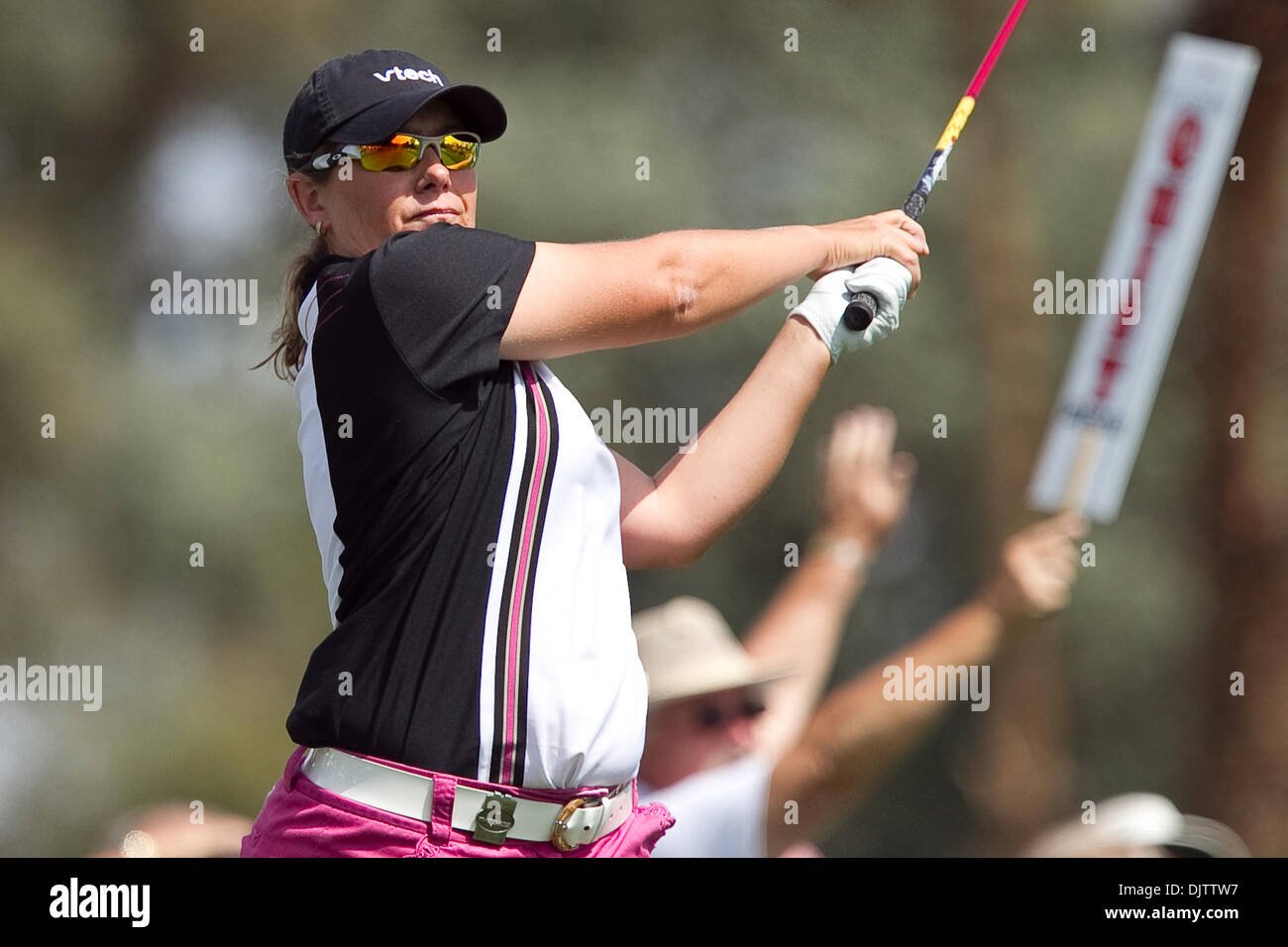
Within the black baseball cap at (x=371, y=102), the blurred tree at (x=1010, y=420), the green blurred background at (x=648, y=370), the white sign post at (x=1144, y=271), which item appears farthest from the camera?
the blurred tree at (x=1010, y=420)

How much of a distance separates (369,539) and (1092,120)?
34.1ft

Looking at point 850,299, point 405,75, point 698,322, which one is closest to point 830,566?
point 850,299

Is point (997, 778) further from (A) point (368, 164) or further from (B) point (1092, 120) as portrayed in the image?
(A) point (368, 164)

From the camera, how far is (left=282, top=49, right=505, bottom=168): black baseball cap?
3012 millimetres

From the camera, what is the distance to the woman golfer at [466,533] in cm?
272

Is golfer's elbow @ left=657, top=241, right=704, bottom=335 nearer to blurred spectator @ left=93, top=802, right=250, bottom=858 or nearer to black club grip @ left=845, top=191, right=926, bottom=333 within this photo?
black club grip @ left=845, top=191, right=926, bottom=333

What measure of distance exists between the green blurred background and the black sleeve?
8.29 metres

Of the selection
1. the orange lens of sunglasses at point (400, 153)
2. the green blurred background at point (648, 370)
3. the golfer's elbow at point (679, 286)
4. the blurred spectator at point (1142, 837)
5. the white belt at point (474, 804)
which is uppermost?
the green blurred background at point (648, 370)

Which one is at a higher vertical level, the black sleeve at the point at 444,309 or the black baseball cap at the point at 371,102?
the black baseball cap at the point at 371,102

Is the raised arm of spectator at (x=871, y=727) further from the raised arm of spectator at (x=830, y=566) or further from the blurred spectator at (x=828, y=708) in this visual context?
the raised arm of spectator at (x=830, y=566)

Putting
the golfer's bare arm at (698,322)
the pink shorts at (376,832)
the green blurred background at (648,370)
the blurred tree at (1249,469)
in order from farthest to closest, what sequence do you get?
1. the green blurred background at (648,370)
2. the blurred tree at (1249,469)
3. the golfer's bare arm at (698,322)
4. the pink shorts at (376,832)

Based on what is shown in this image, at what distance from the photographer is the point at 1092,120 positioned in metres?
12.2

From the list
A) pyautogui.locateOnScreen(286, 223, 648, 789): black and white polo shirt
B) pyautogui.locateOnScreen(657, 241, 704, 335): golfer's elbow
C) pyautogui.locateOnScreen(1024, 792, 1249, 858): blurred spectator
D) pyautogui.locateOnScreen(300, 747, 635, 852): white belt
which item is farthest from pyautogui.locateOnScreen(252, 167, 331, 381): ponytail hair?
pyautogui.locateOnScreen(1024, 792, 1249, 858): blurred spectator

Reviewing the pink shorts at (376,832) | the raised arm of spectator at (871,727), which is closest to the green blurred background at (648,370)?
the raised arm of spectator at (871,727)
